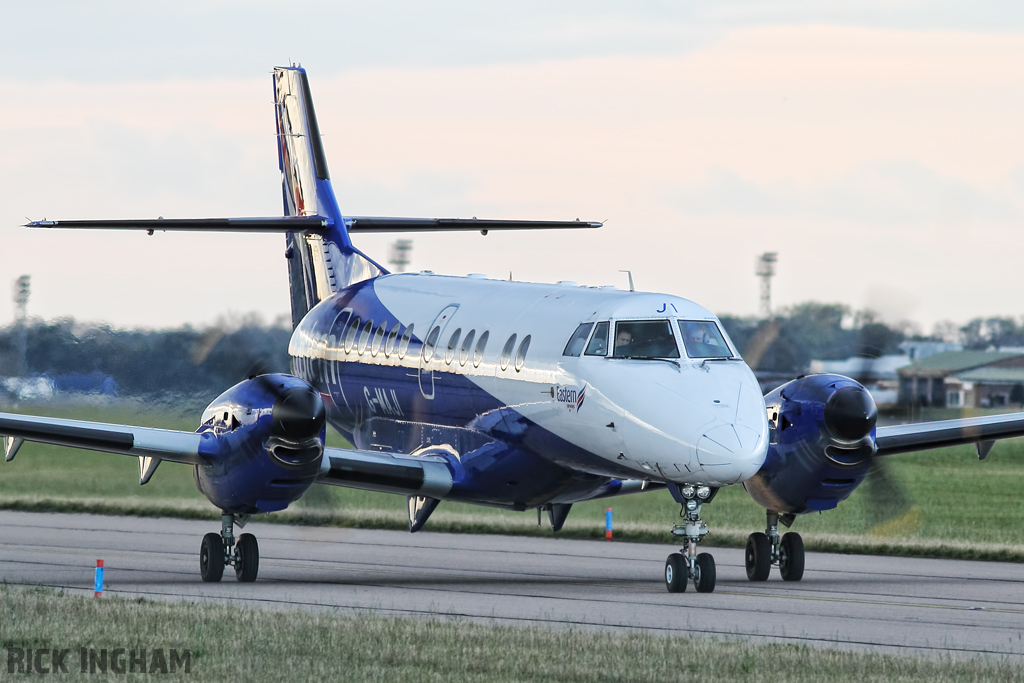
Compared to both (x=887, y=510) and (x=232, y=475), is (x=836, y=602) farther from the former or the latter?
(x=232, y=475)

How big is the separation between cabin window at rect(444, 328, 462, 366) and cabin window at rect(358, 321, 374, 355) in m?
2.33

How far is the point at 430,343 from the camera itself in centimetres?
2094

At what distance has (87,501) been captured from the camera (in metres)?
32.4

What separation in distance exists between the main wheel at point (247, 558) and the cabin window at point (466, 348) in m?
3.46

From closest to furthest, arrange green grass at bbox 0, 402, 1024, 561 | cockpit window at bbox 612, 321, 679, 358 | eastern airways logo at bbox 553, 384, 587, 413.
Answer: cockpit window at bbox 612, 321, 679, 358
eastern airways logo at bbox 553, 384, 587, 413
green grass at bbox 0, 402, 1024, 561

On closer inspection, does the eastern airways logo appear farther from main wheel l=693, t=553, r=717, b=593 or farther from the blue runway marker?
the blue runway marker

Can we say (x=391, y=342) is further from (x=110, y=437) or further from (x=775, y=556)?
(x=775, y=556)

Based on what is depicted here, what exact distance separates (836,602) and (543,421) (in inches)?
152

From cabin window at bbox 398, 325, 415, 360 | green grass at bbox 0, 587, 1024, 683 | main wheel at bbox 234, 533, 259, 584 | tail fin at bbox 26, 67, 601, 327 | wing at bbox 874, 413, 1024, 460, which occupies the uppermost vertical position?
tail fin at bbox 26, 67, 601, 327

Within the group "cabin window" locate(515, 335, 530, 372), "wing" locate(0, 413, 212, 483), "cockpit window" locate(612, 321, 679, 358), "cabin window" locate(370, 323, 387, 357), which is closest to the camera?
"cockpit window" locate(612, 321, 679, 358)

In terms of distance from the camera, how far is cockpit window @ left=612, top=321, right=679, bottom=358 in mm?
17031

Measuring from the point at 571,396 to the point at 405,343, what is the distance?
4.56 meters

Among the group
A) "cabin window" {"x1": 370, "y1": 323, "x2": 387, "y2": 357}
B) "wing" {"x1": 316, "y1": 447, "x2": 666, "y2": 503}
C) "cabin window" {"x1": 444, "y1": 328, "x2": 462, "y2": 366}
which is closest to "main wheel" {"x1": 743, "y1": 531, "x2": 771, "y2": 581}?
"wing" {"x1": 316, "y1": 447, "x2": 666, "y2": 503}

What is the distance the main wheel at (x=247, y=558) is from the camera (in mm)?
19250
